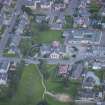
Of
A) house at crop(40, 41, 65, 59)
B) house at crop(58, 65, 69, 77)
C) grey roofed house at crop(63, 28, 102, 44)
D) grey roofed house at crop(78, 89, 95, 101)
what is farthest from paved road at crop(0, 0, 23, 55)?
grey roofed house at crop(78, 89, 95, 101)

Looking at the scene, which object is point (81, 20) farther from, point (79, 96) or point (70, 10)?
point (79, 96)

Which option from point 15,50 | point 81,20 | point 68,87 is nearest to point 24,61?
point 15,50

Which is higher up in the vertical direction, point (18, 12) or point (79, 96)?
point (18, 12)

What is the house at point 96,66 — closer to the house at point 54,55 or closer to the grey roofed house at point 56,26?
the house at point 54,55

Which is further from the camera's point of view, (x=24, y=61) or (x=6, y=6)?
(x=6, y=6)

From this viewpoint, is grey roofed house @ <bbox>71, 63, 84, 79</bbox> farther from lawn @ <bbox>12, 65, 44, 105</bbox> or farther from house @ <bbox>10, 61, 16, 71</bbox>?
house @ <bbox>10, 61, 16, 71</bbox>
